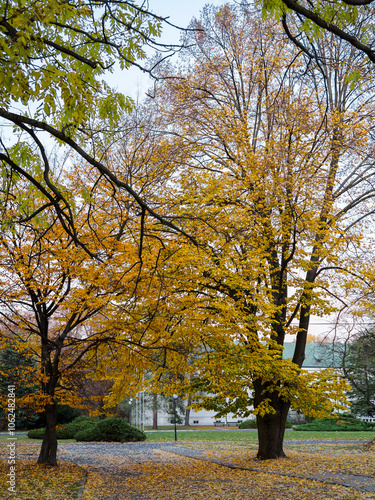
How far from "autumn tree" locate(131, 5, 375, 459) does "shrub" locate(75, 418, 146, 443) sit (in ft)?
37.4

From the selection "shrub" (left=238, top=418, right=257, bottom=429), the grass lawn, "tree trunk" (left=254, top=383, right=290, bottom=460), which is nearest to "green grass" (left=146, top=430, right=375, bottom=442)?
"shrub" (left=238, top=418, right=257, bottom=429)

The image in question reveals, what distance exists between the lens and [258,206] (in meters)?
10.9

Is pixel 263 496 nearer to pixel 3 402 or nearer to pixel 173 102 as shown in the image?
pixel 3 402

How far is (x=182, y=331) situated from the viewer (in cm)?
880

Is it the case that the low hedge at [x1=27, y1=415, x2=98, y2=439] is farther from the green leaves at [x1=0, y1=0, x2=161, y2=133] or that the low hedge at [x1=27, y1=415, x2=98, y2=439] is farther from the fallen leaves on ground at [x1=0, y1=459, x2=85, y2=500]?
the green leaves at [x1=0, y1=0, x2=161, y2=133]

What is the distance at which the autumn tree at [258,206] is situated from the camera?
960 cm

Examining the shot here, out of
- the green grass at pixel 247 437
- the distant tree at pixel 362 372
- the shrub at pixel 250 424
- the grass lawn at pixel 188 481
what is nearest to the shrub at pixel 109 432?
the green grass at pixel 247 437

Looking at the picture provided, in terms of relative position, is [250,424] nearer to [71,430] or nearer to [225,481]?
[71,430]

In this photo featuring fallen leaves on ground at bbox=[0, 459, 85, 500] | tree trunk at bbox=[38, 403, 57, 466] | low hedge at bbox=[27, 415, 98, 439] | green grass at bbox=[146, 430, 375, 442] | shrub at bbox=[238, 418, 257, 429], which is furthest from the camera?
shrub at bbox=[238, 418, 257, 429]

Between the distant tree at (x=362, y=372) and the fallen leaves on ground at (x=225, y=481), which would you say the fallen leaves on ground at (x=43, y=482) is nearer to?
the fallen leaves on ground at (x=225, y=481)

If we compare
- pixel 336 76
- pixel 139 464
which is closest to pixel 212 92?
pixel 336 76

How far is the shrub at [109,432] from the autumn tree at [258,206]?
37.4 ft

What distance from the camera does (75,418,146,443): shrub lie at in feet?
70.4

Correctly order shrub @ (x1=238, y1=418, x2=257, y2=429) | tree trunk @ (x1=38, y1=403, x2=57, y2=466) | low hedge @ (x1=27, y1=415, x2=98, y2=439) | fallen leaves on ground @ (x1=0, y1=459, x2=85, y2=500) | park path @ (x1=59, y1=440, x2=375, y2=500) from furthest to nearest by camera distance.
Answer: shrub @ (x1=238, y1=418, x2=257, y2=429) < low hedge @ (x1=27, y1=415, x2=98, y2=439) < tree trunk @ (x1=38, y1=403, x2=57, y2=466) < park path @ (x1=59, y1=440, x2=375, y2=500) < fallen leaves on ground @ (x1=0, y1=459, x2=85, y2=500)
